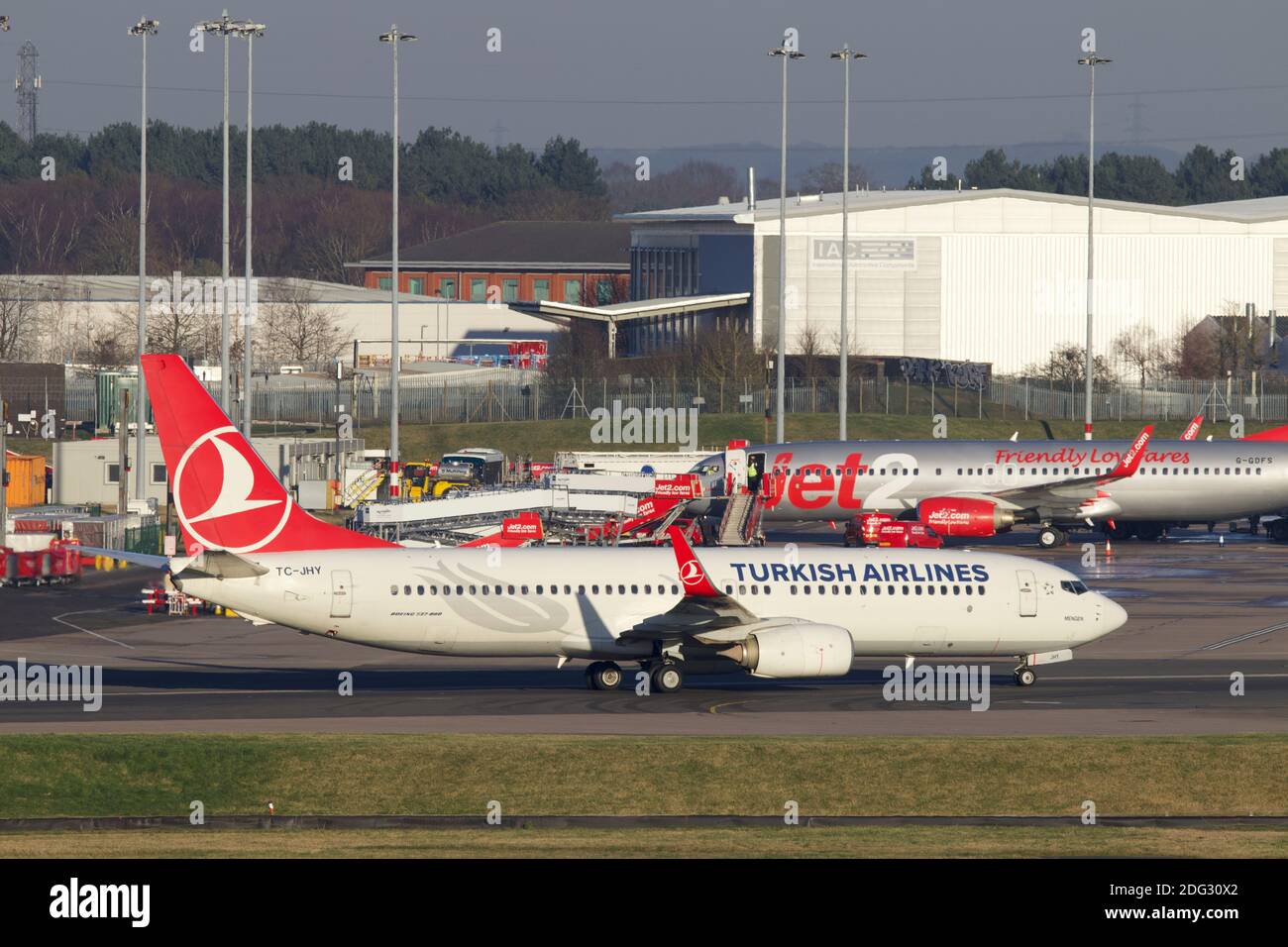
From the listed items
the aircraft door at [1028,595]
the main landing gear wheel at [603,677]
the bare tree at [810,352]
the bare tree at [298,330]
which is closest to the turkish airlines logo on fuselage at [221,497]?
the main landing gear wheel at [603,677]

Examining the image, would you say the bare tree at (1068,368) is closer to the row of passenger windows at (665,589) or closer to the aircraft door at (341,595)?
the row of passenger windows at (665,589)

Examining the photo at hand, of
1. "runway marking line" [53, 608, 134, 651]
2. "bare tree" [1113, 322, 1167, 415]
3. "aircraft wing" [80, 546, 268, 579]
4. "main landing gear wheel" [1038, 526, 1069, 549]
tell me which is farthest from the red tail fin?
"bare tree" [1113, 322, 1167, 415]

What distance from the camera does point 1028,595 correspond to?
42.5 metres

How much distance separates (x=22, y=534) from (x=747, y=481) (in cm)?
2773

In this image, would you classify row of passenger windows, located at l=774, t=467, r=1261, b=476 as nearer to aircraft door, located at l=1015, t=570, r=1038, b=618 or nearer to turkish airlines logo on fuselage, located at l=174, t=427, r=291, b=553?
aircraft door, located at l=1015, t=570, r=1038, b=618

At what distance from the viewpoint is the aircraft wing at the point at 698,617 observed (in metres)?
39.2

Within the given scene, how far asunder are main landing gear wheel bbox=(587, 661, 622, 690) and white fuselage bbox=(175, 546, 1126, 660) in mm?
867

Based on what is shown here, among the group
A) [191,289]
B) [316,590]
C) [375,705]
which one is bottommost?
[375,705]

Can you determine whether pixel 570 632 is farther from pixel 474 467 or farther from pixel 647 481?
pixel 474 467

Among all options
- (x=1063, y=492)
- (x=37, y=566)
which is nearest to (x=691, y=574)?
(x=37, y=566)

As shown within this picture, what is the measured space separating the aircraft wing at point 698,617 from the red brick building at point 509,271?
470 ft

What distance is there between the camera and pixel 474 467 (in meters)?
88.9

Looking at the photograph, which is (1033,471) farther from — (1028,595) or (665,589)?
(665,589)
